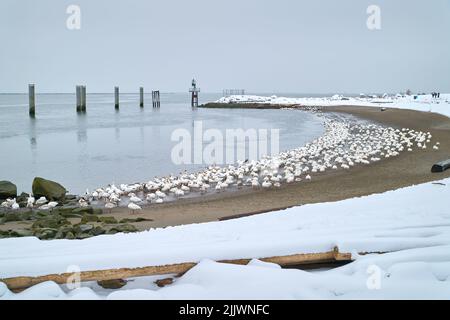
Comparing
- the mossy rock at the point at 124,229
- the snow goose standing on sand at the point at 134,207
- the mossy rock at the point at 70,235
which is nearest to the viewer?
the mossy rock at the point at 70,235

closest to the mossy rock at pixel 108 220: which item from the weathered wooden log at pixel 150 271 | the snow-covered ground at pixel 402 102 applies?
the weathered wooden log at pixel 150 271

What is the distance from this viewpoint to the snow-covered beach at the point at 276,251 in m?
3.42

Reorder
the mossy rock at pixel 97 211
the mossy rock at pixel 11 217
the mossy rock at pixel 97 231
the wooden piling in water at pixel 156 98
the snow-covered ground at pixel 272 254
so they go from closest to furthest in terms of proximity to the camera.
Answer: the snow-covered ground at pixel 272 254
the mossy rock at pixel 97 231
the mossy rock at pixel 11 217
the mossy rock at pixel 97 211
the wooden piling in water at pixel 156 98

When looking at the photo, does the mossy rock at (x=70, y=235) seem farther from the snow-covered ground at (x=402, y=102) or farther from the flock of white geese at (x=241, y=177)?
the snow-covered ground at (x=402, y=102)

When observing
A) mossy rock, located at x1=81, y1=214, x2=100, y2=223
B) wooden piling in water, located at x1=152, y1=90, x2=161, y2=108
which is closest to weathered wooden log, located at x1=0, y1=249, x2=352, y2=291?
mossy rock, located at x1=81, y1=214, x2=100, y2=223

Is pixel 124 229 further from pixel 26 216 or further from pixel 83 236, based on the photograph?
pixel 26 216

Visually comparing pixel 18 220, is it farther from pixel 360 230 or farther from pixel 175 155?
pixel 175 155

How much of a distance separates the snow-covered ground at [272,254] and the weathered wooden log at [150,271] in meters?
0.05

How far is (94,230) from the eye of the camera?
22.8 ft

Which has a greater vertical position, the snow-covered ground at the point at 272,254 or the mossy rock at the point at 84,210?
the snow-covered ground at the point at 272,254

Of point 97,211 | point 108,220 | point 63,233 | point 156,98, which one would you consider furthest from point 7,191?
point 156,98

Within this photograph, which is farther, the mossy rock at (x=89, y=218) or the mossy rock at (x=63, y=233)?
the mossy rock at (x=89, y=218)

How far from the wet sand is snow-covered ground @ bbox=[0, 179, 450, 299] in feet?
8.86
